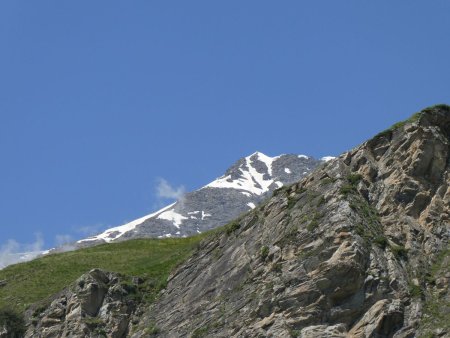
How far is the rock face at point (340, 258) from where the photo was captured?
41.1m

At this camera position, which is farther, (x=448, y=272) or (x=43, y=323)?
(x=43, y=323)

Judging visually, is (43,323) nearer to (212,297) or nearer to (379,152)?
(212,297)

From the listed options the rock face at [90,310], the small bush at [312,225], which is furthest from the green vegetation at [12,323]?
the small bush at [312,225]

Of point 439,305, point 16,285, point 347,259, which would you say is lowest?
point 439,305

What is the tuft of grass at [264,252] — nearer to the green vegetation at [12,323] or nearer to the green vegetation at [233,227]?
the green vegetation at [233,227]

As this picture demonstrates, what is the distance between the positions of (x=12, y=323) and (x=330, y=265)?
25721 mm

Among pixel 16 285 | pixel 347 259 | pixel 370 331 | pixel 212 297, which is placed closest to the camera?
pixel 370 331

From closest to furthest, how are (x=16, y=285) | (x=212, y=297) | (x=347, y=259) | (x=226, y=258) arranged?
1. (x=347, y=259)
2. (x=212, y=297)
3. (x=226, y=258)
4. (x=16, y=285)

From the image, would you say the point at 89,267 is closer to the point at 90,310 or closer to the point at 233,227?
the point at 90,310

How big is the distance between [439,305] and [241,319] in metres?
10.9

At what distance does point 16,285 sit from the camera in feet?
228

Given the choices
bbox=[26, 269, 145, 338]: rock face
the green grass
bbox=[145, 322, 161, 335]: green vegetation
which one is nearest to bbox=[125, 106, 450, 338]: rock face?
bbox=[145, 322, 161, 335]: green vegetation

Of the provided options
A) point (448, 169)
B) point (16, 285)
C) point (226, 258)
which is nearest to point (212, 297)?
point (226, 258)

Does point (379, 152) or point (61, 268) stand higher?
point (61, 268)
